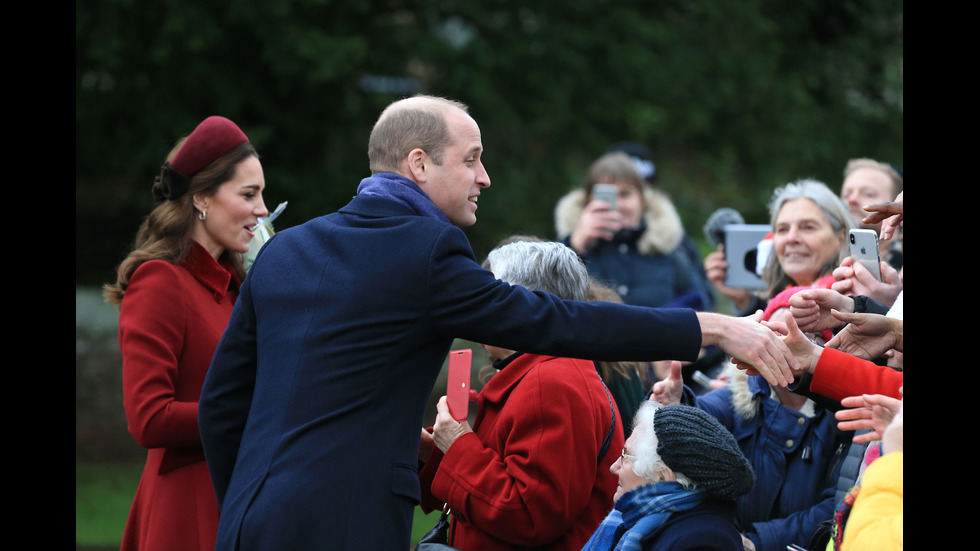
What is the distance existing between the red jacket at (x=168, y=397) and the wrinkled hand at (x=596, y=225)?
3.11 m

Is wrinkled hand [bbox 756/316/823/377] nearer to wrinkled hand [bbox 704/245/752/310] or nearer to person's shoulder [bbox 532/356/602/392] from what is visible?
person's shoulder [bbox 532/356/602/392]

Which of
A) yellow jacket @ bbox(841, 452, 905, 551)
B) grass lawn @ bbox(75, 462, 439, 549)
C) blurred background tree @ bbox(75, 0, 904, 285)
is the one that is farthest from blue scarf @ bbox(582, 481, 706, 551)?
blurred background tree @ bbox(75, 0, 904, 285)

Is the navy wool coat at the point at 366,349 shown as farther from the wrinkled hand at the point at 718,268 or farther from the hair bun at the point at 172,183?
the wrinkled hand at the point at 718,268

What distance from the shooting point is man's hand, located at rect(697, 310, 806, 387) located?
9.09ft

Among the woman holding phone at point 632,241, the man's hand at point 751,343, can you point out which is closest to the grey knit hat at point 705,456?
the man's hand at point 751,343

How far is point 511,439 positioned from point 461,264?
0.71 m

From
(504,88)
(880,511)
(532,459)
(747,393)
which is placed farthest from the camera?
(504,88)

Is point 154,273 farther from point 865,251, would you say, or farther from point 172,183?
point 865,251

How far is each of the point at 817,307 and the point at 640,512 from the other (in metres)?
0.88

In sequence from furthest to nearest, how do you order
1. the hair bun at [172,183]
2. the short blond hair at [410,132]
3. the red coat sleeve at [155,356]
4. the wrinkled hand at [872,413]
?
the hair bun at [172,183] < the red coat sleeve at [155,356] < the short blond hair at [410,132] < the wrinkled hand at [872,413]

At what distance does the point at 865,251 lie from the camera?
12.0 feet

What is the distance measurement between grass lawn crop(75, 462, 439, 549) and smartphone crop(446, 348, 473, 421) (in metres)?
4.88

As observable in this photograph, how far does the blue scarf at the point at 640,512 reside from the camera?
303cm

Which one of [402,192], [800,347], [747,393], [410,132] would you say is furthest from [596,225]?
[402,192]
